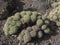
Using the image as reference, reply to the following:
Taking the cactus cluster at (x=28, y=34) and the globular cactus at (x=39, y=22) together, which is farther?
the globular cactus at (x=39, y=22)

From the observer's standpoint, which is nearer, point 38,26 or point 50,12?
point 38,26

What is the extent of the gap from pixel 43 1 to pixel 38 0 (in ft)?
0.61

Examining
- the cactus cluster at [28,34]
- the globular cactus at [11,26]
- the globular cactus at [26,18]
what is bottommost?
the cactus cluster at [28,34]

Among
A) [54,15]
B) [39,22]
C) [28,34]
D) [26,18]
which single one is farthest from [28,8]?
[28,34]

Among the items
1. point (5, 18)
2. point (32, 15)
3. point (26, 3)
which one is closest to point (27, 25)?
point (32, 15)

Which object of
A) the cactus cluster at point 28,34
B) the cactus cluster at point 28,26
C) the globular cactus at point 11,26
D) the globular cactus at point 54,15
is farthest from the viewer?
the globular cactus at point 54,15

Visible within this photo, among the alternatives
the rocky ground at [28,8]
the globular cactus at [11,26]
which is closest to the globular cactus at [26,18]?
the globular cactus at [11,26]

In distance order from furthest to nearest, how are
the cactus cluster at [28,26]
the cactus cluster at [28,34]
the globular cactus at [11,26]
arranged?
1. the globular cactus at [11,26]
2. the cactus cluster at [28,26]
3. the cactus cluster at [28,34]

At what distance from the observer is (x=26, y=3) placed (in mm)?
7980

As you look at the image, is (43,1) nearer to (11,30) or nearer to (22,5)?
(22,5)

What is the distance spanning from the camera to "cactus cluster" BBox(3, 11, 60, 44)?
6.39 meters

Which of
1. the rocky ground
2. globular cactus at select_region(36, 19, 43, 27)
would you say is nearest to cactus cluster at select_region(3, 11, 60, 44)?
globular cactus at select_region(36, 19, 43, 27)

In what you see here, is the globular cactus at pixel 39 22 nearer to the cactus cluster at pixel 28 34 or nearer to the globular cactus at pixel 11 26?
the cactus cluster at pixel 28 34

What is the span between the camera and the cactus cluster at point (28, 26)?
21.0 feet
